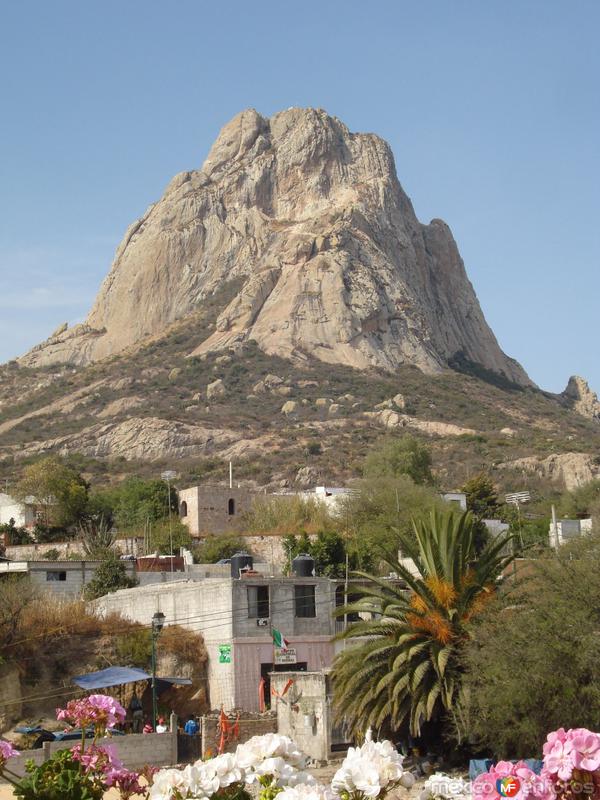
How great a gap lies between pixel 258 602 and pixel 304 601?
4.99 feet

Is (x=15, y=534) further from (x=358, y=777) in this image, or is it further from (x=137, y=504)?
(x=358, y=777)

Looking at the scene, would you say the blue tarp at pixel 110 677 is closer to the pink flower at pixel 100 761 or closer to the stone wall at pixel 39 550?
the pink flower at pixel 100 761

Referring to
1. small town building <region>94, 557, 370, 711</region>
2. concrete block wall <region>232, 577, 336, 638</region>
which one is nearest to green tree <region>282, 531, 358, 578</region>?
small town building <region>94, 557, 370, 711</region>

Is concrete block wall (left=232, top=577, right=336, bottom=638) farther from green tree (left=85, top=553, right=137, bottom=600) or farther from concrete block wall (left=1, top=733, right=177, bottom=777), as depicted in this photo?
green tree (left=85, top=553, right=137, bottom=600)

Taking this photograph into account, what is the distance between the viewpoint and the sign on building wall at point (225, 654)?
103 ft

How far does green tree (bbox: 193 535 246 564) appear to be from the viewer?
49844 mm

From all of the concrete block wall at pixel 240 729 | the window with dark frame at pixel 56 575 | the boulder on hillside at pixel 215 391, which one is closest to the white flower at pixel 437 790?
the concrete block wall at pixel 240 729

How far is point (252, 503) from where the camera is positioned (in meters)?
61.9

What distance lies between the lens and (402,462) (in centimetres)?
7588

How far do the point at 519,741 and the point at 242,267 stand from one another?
382 ft

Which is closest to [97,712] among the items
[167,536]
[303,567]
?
[303,567]

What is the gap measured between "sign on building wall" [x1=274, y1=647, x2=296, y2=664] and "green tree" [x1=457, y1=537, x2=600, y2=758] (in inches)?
322

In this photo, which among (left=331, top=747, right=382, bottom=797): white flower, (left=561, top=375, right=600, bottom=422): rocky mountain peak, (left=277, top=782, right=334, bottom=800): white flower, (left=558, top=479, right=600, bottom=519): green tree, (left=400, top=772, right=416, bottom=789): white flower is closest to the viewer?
(left=277, top=782, right=334, bottom=800): white flower

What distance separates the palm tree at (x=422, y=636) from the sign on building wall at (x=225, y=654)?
527 cm
